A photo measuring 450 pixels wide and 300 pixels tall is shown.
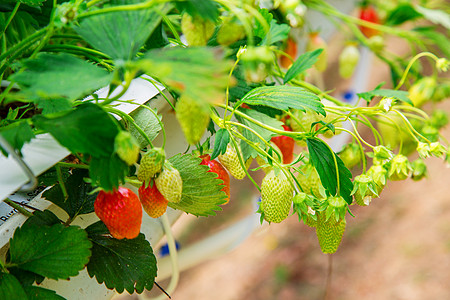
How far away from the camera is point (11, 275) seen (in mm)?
380

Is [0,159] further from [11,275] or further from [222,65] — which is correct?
[222,65]

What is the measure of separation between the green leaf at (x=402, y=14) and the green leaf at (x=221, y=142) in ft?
2.28

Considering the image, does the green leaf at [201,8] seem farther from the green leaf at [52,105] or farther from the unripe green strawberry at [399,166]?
the unripe green strawberry at [399,166]

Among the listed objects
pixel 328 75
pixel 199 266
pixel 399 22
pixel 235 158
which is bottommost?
pixel 199 266

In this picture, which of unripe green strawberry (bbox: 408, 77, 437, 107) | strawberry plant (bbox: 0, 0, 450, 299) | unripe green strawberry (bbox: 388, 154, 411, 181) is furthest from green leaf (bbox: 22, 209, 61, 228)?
unripe green strawberry (bbox: 408, 77, 437, 107)

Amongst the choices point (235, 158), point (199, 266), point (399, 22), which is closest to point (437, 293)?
point (199, 266)

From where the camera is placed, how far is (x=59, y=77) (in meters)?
0.30

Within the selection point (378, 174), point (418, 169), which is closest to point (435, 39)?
point (418, 169)

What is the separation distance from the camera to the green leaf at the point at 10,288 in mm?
Answer: 372

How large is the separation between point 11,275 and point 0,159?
0.10 meters

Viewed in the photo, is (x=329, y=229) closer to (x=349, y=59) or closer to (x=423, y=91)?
(x=423, y=91)

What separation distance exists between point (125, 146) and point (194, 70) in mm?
86

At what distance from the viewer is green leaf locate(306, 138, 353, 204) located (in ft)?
1.41

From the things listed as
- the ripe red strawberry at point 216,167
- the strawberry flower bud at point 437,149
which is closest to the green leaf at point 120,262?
the ripe red strawberry at point 216,167
